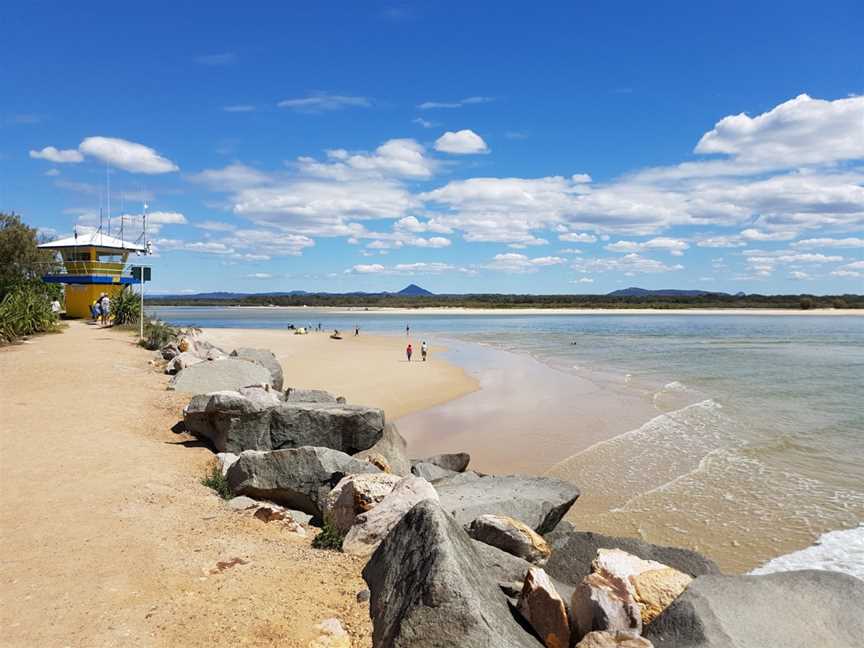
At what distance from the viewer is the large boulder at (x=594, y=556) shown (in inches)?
254

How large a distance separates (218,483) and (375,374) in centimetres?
1771

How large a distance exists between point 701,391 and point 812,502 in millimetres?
12173

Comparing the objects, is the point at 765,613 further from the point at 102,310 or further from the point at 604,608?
the point at 102,310

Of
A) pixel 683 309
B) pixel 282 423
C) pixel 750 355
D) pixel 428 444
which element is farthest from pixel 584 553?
pixel 683 309

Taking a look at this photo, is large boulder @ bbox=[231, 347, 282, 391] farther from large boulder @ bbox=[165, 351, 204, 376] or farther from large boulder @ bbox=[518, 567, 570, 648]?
large boulder @ bbox=[518, 567, 570, 648]

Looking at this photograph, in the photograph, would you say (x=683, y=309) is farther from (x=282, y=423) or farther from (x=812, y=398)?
(x=282, y=423)

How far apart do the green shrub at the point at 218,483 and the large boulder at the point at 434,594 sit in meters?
3.43

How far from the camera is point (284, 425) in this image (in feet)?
32.3

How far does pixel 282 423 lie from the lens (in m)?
9.84

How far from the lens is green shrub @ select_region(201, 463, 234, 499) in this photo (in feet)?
26.2

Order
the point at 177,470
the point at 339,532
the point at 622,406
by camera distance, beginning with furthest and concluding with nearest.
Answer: the point at 622,406 < the point at 177,470 < the point at 339,532

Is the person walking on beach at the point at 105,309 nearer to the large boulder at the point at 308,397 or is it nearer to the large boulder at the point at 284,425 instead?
the large boulder at the point at 308,397

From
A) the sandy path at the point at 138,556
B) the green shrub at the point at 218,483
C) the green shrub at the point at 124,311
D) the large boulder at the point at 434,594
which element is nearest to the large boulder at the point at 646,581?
the large boulder at the point at 434,594

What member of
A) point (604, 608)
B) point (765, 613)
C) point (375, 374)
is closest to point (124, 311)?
point (375, 374)
